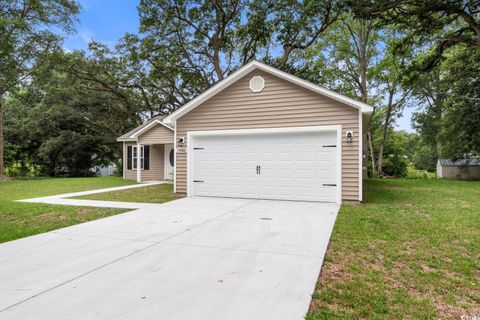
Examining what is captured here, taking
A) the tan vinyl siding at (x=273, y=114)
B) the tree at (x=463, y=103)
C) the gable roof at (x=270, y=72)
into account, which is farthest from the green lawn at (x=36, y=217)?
the tree at (x=463, y=103)

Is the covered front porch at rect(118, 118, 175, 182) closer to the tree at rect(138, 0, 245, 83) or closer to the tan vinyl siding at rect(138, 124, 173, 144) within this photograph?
the tan vinyl siding at rect(138, 124, 173, 144)

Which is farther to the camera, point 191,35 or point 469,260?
point 191,35

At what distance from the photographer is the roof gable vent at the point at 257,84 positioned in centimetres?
870

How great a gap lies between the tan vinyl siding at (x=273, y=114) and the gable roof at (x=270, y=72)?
0.14m

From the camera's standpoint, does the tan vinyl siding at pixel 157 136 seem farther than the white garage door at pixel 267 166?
Yes

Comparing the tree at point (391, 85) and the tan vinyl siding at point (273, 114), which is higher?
the tree at point (391, 85)

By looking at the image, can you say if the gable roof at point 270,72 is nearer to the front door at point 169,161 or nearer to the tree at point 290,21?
the front door at point 169,161

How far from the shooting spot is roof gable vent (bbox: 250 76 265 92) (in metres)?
8.70

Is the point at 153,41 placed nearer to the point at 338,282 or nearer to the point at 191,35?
the point at 191,35

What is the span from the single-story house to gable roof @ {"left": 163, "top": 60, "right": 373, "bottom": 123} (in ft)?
0.09

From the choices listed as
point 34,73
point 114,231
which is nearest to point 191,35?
point 34,73

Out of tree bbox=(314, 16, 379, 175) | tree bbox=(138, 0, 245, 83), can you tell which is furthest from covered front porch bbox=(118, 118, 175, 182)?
tree bbox=(314, 16, 379, 175)

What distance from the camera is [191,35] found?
1781cm

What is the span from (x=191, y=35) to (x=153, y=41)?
2326mm
